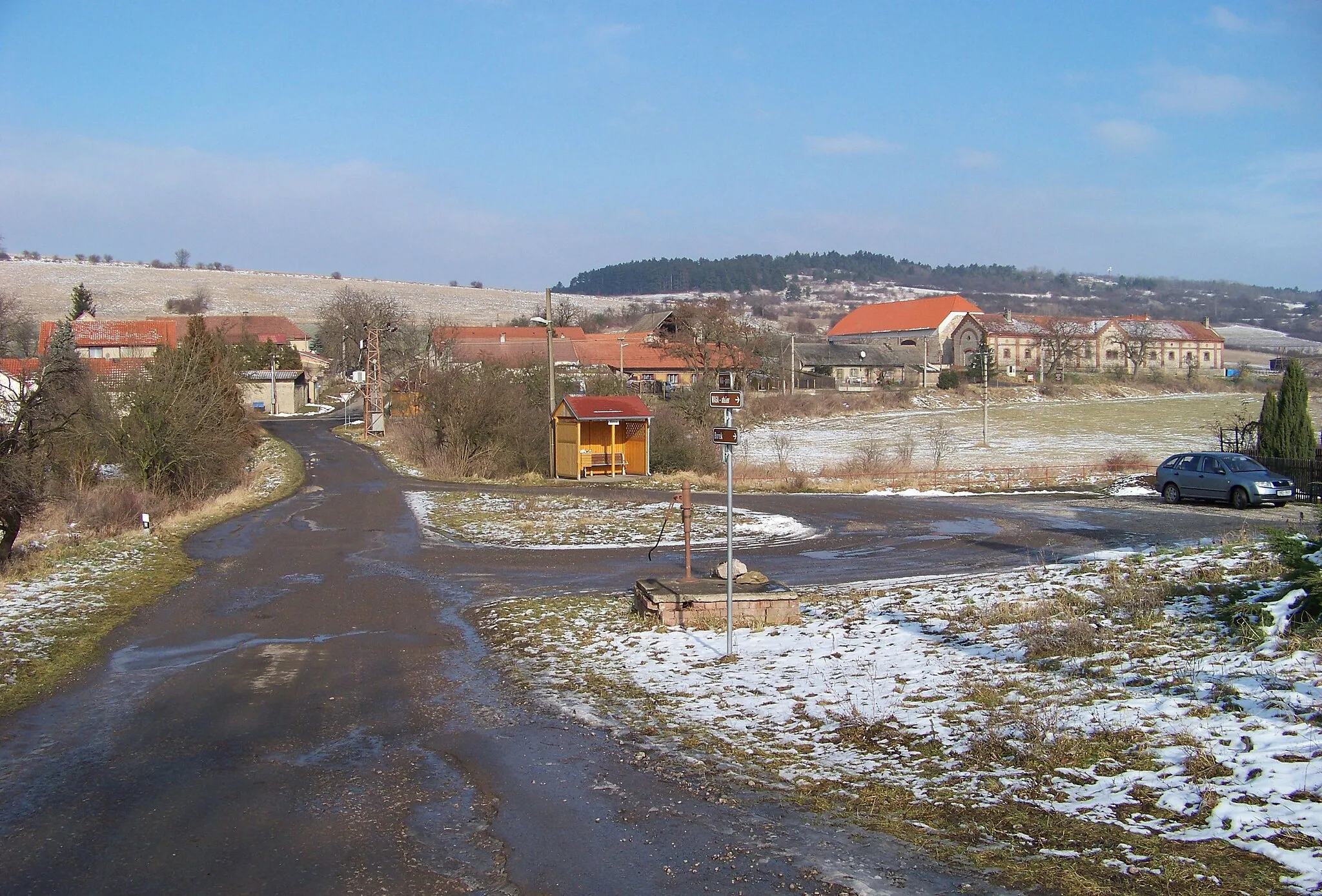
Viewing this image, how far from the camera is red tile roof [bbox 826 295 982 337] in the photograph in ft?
378

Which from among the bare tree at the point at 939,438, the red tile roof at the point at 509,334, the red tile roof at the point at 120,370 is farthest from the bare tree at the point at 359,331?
the bare tree at the point at 939,438

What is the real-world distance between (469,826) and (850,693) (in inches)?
149

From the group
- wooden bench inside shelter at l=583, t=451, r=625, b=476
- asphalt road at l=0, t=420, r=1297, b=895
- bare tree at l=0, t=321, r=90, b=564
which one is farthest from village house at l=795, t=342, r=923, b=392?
asphalt road at l=0, t=420, r=1297, b=895

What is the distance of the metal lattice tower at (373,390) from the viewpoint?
192 feet

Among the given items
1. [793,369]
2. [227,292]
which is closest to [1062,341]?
[793,369]

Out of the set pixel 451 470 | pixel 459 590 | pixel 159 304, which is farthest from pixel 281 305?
pixel 459 590

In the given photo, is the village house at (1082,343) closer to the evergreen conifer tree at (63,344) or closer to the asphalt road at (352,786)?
the evergreen conifer tree at (63,344)

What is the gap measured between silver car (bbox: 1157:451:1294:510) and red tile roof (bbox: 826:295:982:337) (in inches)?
3463

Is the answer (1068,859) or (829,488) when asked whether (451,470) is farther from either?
(1068,859)

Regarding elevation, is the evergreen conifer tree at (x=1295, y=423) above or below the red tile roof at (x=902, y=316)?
below

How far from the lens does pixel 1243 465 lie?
1059 inches

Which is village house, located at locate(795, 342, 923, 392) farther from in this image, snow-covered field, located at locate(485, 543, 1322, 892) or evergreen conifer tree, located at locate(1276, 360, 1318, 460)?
snow-covered field, located at locate(485, 543, 1322, 892)

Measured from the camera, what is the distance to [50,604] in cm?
1352

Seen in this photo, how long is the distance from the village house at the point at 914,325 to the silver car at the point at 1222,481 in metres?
73.7
